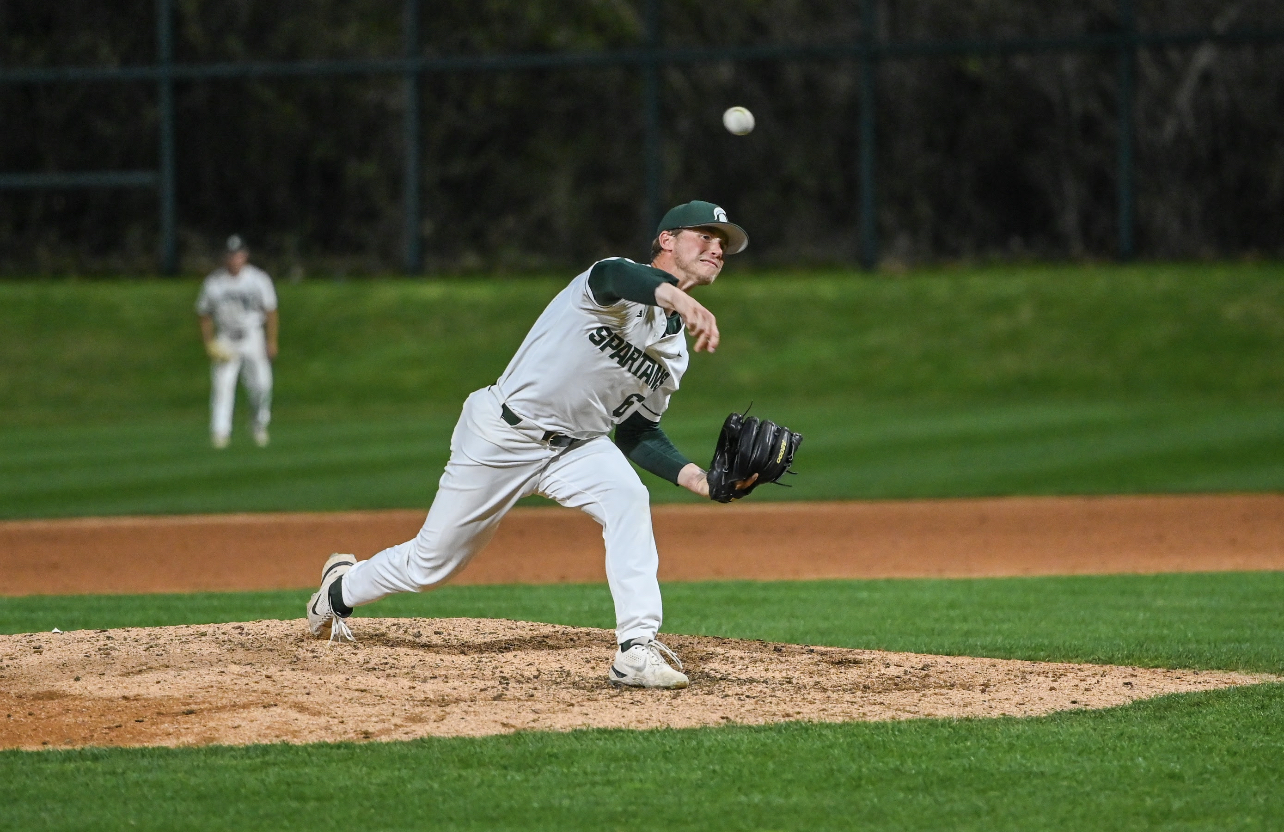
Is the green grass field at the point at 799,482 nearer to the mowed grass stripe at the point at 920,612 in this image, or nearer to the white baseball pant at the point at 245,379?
the mowed grass stripe at the point at 920,612

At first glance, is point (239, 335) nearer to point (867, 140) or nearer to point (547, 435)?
point (867, 140)

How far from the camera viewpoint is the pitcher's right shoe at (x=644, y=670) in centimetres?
542

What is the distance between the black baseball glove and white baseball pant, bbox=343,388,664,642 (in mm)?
271

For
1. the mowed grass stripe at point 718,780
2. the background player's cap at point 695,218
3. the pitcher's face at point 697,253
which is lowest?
the mowed grass stripe at point 718,780

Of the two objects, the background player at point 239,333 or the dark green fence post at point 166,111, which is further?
the dark green fence post at point 166,111

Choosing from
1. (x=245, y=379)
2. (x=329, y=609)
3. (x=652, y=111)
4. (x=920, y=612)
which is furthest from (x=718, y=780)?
(x=652, y=111)

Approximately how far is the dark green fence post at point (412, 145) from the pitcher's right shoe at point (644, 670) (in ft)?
65.3

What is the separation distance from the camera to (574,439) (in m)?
5.59

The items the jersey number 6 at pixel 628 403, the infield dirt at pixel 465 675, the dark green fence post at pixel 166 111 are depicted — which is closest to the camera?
the infield dirt at pixel 465 675

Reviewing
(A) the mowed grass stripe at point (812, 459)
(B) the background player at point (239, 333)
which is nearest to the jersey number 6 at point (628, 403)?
(A) the mowed grass stripe at point (812, 459)

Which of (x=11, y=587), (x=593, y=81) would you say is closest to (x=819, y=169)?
(x=593, y=81)

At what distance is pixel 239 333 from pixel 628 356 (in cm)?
1233

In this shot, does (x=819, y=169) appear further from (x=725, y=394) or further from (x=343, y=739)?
(x=343, y=739)

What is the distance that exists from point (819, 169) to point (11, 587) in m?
18.7
